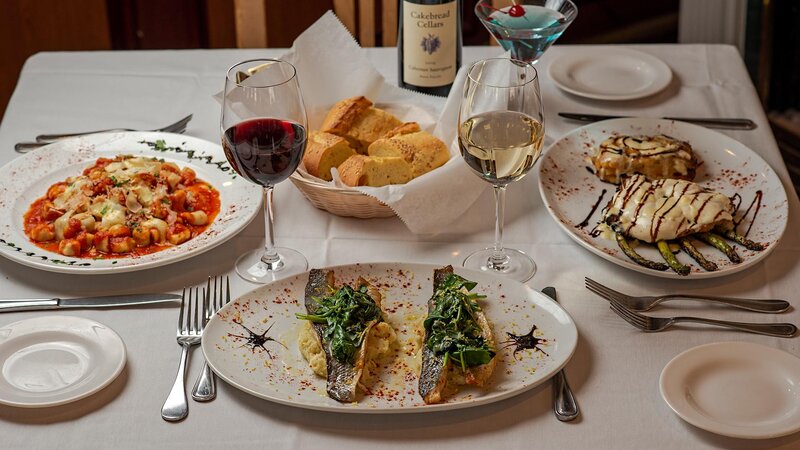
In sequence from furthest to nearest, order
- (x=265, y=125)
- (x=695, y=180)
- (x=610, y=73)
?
(x=610, y=73)
(x=695, y=180)
(x=265, y=125)

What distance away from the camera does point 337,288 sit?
52.5 inches

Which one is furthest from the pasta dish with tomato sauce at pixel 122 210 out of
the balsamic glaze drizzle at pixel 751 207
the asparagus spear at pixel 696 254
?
the balsamic glaze drizzle at pixel 751 207

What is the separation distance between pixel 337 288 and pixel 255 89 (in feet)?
1.02

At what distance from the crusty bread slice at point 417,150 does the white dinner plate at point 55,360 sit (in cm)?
59

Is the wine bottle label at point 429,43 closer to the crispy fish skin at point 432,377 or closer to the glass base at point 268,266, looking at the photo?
the glass base at point 268,266

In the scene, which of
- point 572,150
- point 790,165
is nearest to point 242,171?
point 572,150

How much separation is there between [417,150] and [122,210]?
0.51 metres

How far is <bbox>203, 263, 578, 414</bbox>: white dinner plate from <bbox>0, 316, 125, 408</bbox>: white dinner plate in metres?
0.14

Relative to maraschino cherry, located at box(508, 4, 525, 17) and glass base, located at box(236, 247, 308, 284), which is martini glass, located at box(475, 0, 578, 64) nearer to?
maraschino cherry, located at box(508, 4, 525, 17)

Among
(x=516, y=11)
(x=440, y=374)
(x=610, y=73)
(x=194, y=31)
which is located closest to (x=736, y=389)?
(x=440, y=374)

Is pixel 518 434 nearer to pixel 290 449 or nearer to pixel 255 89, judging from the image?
pixel 290 449

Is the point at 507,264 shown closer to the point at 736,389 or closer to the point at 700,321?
the point at 700,321

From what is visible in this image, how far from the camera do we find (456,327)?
1.18 meters

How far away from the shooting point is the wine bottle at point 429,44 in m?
1.81
